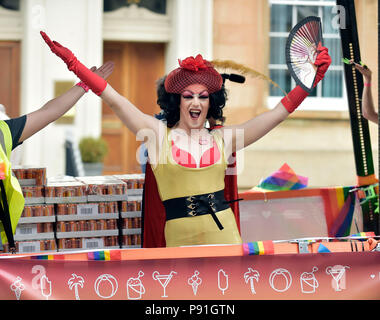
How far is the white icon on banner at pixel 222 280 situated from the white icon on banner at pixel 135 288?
0.30 m

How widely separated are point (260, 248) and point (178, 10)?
7552 millimetres

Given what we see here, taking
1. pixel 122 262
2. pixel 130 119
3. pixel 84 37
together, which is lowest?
pixel 122 262

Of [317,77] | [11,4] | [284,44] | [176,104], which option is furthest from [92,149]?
[317,77]

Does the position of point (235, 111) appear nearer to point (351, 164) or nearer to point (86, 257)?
point (351, 164)

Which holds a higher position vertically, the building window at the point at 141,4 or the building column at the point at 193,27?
the building window at the point at 141,4

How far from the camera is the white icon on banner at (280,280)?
2662mm

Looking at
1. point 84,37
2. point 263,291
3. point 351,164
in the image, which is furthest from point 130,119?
point 351,164

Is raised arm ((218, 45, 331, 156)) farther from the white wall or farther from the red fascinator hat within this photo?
the white wall

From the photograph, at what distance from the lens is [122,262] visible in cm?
261

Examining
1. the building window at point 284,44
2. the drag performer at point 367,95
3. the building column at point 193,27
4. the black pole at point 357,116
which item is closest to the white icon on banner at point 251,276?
the drag performer at point 367,95

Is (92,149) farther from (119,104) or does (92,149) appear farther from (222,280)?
(222,280)

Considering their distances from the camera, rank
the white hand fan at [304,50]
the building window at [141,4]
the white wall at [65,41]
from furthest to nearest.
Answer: the building window at [141,4], the white wall at [65,41], the white hand fan at [304,50]

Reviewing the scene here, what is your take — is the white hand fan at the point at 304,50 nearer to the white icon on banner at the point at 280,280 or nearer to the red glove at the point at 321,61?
the red glove at the point at 321,61

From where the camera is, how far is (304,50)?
309 centimetres
